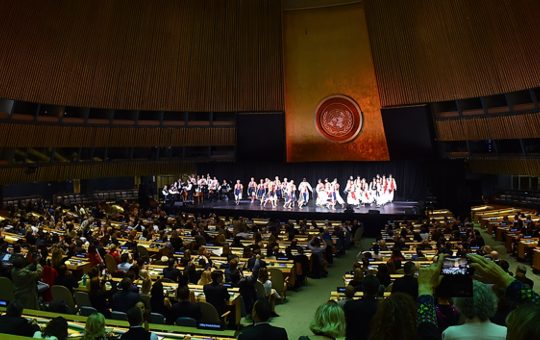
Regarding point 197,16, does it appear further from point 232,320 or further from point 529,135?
point 232,320

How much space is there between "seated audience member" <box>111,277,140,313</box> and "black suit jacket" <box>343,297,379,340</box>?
3.65m

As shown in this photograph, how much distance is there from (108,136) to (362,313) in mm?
22378

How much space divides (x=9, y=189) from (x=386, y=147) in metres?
20.5

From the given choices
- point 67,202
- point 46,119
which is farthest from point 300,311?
point 67,202

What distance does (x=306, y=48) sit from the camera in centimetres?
2567

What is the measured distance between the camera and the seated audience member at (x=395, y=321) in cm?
231

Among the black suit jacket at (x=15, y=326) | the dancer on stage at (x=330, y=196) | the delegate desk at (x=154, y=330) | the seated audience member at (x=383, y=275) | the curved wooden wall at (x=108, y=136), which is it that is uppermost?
the curved wooden wall at (x=108, y=136)

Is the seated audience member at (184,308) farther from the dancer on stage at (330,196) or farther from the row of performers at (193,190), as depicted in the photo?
the row of performers at (193,190)

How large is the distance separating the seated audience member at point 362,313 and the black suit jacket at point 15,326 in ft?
10.9

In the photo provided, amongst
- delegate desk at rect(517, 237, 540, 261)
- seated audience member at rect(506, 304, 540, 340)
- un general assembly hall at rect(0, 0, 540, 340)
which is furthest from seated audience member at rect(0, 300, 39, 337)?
delegate desk at rect(517, 237, 540, 261)

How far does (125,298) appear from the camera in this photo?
692cm

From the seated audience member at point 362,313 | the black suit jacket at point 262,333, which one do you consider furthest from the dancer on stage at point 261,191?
the black suit jacket at point 262,333

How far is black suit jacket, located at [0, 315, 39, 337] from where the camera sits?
16.3 feet

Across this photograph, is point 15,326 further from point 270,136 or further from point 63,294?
point 270,136
